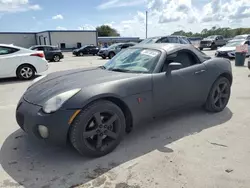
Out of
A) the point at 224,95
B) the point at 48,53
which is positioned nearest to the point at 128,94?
the point at 224,95

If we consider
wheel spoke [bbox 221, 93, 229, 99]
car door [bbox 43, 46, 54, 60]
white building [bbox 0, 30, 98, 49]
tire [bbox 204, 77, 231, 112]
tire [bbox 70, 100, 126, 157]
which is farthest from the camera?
white building [bbox 0, 30, 98, 49]

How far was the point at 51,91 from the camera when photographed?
10.3 feet

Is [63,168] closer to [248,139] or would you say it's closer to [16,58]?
[248,139]

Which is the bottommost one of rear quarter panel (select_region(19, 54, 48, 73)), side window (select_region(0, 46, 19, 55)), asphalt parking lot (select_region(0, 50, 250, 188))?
asphalt parking lot (select_region(0, 50, 250, 188))

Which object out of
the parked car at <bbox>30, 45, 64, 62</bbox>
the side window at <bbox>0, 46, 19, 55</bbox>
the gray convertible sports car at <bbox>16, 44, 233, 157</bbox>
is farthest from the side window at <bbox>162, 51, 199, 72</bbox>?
the parked car at <bbox>30, 45, 64, 62</bbox>

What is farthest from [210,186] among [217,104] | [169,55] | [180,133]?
[217,104]

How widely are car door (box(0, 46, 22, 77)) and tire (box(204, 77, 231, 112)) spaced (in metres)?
7.14

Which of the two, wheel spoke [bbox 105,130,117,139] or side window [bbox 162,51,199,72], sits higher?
side window [bbox 162,51,199,72]

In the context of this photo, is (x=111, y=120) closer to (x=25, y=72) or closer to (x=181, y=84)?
(x=181, y=84)

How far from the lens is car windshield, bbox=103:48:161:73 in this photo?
372cm

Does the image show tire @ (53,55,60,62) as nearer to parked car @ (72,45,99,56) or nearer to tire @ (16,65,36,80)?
parked car @ (72,45,99,56)

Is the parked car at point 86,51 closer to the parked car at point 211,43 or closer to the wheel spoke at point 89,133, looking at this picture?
the parked car at point 211,43

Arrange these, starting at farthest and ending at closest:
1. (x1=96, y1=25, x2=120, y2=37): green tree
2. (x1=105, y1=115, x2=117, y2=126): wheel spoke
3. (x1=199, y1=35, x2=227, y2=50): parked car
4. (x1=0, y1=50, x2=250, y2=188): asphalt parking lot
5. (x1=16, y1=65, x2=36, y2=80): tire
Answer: (x1=96, y1=25, x2=120, y2=37): green tree
(x1=199, y1=35, x2=227, y2=50): parked car
(x1=16, y1=65, x2=36, y2=80): tire
(x1=105, y1=115, x2=117, y2=126): wheel spoke
(x1=0, y1=50, x2=250, y2=188): asphalt parking lot

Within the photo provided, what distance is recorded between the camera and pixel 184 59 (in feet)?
13.8
